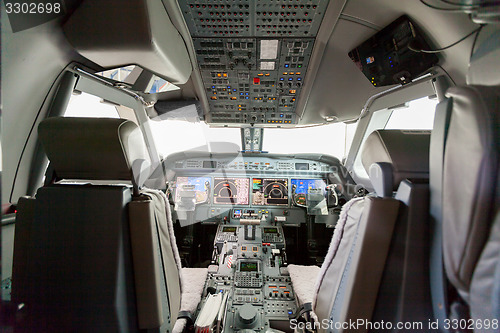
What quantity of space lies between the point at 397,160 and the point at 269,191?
2497 millimetres

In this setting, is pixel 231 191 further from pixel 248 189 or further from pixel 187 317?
pixel 187 317

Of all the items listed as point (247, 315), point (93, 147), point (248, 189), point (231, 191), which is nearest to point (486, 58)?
point (93, 147)

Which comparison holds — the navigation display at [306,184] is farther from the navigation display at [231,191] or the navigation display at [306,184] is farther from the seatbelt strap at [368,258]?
the seatbelt strap at [368,258]

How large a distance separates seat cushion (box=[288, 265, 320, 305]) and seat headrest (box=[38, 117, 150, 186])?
62.1 inches

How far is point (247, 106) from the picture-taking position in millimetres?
2820

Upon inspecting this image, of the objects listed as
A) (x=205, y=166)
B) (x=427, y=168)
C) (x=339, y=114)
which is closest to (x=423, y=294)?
(x=427, y=168)

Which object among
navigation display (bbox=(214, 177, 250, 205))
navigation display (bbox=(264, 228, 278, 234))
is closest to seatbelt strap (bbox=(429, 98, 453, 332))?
navigation display (bbox=(264, 228, 278, 234))

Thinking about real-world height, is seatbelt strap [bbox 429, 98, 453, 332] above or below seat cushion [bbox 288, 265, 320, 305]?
above

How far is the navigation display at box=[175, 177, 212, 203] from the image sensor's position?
3428mm

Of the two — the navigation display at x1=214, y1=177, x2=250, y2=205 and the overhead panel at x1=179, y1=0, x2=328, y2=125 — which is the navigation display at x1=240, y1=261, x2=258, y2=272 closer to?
the navigation display at x1=214, y1=177, x2=250, y2=205

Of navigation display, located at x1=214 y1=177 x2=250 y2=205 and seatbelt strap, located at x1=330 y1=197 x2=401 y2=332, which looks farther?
navigation display, located at x1=214 y1=177 x2=250 y2=205

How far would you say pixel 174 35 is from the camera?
1.74 meters

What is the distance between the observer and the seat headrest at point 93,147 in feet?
3.47

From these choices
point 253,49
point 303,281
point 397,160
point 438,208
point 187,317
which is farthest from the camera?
point 303,281
